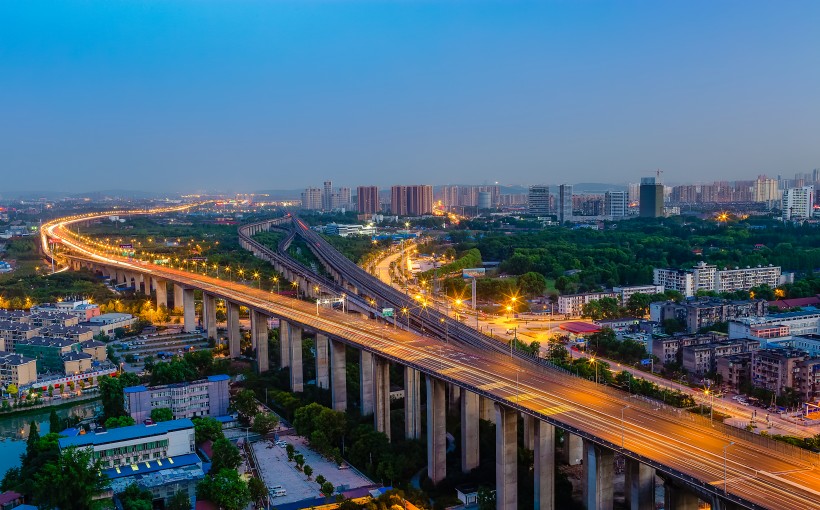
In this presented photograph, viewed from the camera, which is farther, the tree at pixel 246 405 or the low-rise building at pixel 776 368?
the low-rise building at pixel 776 368

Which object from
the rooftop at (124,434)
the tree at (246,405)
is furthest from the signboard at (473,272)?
the rooftop at (124,434)

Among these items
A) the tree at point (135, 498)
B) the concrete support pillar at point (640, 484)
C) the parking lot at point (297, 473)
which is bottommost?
the parking lot at point (297, 473)

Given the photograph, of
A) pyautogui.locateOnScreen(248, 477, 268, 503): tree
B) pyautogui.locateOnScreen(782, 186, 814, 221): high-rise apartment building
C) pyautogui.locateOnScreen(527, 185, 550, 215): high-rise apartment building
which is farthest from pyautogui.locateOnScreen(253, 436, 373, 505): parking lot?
pyautogui.locateOnScreen(527, 185, 550, 215): high-rise apartment building

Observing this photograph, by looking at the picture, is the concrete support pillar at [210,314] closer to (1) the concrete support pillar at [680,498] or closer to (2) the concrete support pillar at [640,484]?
(2) the concrete support pillar at [640,484]

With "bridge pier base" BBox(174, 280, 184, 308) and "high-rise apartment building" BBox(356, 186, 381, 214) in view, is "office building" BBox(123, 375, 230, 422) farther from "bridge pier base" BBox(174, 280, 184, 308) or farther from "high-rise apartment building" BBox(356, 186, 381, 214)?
"high-rise apartment building" BBox(356, 186, 381, 214)

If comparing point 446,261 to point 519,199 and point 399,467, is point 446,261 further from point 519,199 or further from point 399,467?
point 519,199

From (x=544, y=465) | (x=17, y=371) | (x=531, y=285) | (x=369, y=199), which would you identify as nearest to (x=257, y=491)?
(x=544, y=465)

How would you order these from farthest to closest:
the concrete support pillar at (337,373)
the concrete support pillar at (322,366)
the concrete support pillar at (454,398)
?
1. the concrete support pillar at (322,366)
2. the concrete support pillar at (337,373)
3. the concrete support pillar at (454,398)
